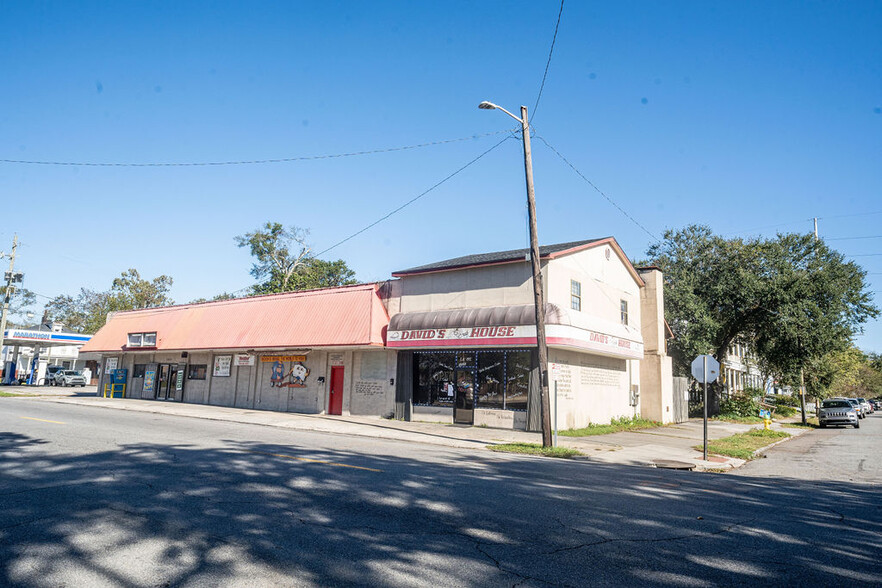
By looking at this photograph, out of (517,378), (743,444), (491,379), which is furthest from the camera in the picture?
(491,379)

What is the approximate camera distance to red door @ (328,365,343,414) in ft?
82.7

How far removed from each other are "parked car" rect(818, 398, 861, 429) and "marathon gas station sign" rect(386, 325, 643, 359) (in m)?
17.4

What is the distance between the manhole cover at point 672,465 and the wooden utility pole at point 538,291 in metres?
2.83

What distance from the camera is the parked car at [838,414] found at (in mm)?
31594

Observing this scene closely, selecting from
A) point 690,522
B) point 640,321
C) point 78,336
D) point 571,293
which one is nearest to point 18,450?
point 690,522

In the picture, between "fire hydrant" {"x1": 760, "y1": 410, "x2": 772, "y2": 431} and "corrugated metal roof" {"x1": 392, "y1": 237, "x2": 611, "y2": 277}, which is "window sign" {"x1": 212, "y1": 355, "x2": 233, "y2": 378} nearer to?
"corrugated metal roof" {"x1": 392, "y1": 237, "x2": 611, "y2": 277}

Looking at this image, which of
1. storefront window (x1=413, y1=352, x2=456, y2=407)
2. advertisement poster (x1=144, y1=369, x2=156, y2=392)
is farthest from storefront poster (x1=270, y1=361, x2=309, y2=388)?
advertisement poster (x1=144, y1=369, x2=156, y2=392)

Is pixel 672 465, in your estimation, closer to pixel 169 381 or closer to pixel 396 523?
pixel 396 523

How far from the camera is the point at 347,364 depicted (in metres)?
25.2

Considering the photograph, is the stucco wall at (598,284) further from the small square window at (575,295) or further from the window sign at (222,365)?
the window sign at (222,365)

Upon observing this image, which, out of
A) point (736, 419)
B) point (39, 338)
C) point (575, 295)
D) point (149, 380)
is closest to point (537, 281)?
point (575, 295)

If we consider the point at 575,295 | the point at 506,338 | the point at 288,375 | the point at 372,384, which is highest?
the point at 575,295

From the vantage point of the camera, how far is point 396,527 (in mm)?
5980

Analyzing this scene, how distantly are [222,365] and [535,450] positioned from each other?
21146mm
